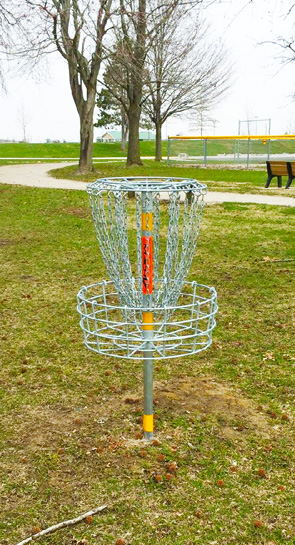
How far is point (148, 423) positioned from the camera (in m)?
3.51

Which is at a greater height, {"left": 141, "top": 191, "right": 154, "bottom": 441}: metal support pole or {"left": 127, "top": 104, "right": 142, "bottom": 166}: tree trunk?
{"left": 127, "top": 104, "right": 142, "bottom": 166}: tree trunk

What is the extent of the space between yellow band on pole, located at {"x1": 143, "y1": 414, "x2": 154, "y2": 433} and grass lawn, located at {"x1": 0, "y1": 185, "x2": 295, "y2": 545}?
99 millimetres

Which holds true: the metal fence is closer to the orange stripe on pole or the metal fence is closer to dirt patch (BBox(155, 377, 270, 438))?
dirt patch (BBox(155, 377, 270, 438))

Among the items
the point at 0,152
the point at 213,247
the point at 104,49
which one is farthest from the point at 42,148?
the point at 213,247

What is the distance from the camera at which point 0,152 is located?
149 feet

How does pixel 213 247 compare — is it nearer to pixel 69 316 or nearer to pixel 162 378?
pixel 69 316

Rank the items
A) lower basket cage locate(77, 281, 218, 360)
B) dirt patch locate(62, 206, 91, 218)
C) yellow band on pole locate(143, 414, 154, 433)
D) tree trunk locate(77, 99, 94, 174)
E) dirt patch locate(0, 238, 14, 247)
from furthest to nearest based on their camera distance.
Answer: tree trunk locate(77, 99, 94, 174) → dirt patch locate(62, 206, 91, 218) → dirt patch locate(0, 238, 14, 247) → yellow band on pole locate(143, 414, 154, 433) → lower basket cage locate(77, 281, 218, 360)

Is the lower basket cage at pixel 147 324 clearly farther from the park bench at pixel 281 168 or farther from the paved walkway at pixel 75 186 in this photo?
the park bench at pixel 281 168

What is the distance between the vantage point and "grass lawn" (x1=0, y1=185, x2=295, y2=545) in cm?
288

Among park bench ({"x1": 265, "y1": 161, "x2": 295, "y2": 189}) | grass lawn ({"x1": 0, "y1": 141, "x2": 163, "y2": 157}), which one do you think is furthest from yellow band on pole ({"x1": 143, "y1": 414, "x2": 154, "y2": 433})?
grass lawn ({"x1": 0, "y1": 141, "x2": 163, "y2": 157})

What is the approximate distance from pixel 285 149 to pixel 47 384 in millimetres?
38837

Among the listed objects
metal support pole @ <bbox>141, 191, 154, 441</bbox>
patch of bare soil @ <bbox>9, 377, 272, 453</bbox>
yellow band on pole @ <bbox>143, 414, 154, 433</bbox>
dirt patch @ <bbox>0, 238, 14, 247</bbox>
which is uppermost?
metal support pole @ <bbox>141, 191, 154, 441</bbox>

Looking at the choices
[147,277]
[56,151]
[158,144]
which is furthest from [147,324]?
[56,151]

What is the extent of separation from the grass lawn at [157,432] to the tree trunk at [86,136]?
49.9 feet
